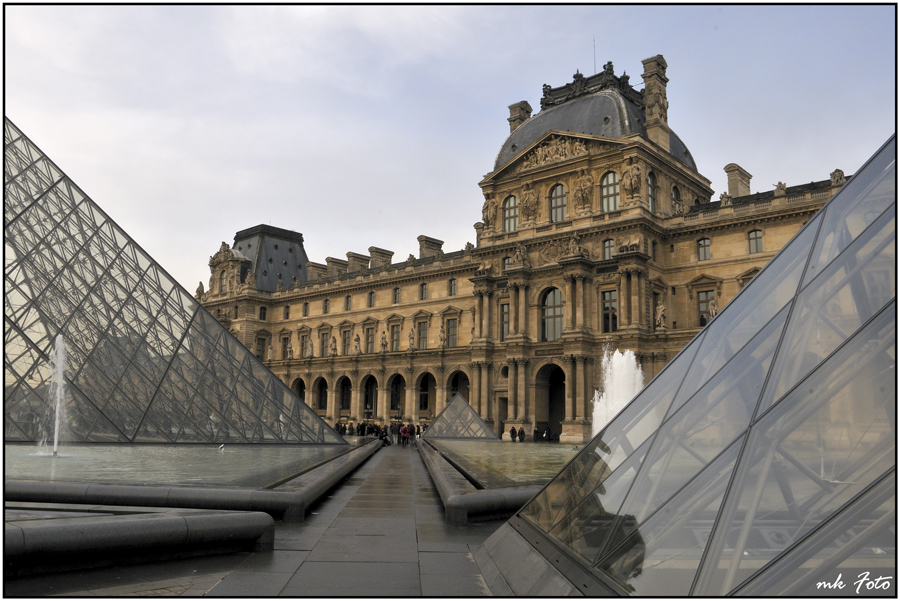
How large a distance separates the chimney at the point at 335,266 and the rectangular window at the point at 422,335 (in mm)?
16019

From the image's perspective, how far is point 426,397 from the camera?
5381 centimetres

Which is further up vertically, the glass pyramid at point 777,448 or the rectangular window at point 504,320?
the rectangular window at point 504,320

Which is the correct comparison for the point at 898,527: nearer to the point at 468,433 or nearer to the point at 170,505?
the point at 170,505

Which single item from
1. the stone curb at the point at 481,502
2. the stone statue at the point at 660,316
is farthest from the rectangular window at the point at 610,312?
the stone curb at the point at 481,502

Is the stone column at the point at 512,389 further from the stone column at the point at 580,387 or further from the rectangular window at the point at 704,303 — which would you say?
the rectangular window at the point at 704,303

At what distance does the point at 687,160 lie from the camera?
148 ft

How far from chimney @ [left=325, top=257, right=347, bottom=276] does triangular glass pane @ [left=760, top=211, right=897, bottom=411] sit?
62.7 metres

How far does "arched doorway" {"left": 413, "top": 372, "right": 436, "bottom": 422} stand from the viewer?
2056 inches

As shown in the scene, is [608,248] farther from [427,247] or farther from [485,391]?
[427,247]

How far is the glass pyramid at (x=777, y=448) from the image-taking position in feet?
9.48

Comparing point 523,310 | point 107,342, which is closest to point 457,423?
point 523,310

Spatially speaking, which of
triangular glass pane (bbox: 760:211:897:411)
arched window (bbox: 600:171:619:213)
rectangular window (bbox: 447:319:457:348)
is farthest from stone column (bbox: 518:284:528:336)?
triangular glass pane (bbox: 760:211:897:411)

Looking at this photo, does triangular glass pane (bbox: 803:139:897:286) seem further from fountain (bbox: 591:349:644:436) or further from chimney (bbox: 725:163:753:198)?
chimney (bbox: 725:163:753:198)

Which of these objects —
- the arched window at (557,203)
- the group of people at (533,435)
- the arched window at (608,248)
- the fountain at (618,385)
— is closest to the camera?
the fountain at (618,385)
